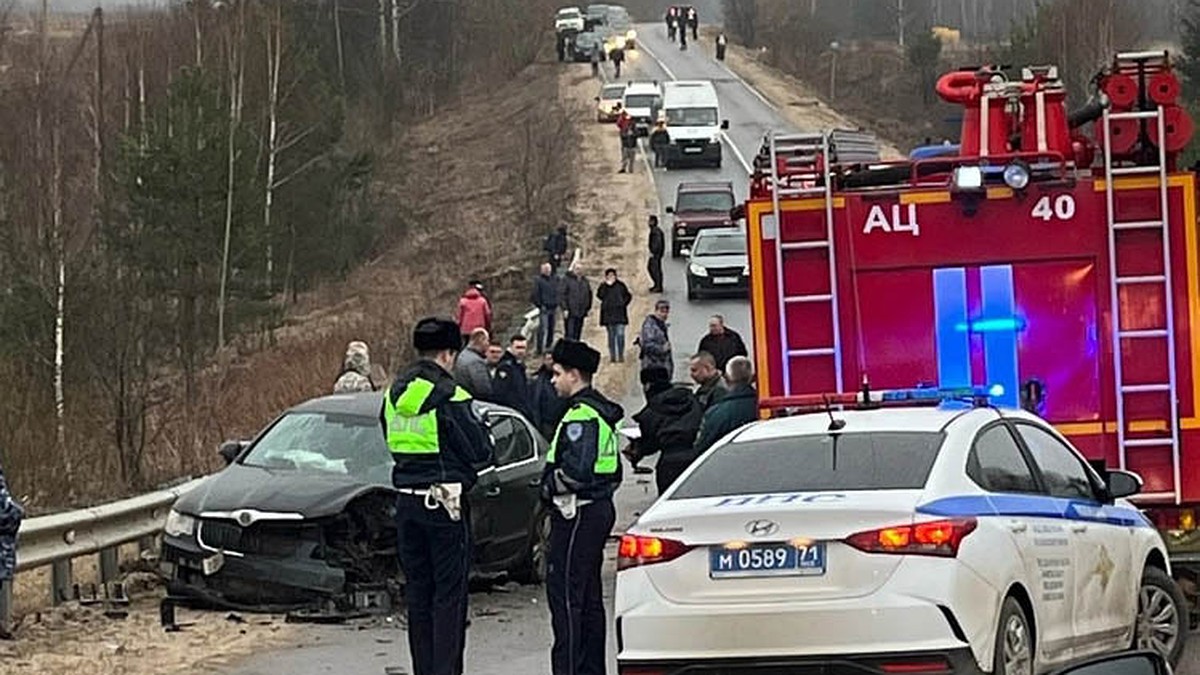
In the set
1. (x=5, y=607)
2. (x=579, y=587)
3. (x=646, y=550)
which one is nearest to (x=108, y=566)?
(x=5, y=607)

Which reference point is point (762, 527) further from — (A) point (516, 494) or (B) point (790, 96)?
(B) point (790, 96)

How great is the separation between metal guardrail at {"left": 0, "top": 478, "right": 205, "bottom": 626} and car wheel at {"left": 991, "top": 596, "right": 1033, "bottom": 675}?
6234 millimetres

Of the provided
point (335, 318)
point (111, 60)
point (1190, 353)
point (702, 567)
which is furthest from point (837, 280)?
point (111, 60)

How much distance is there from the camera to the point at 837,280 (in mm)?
13078

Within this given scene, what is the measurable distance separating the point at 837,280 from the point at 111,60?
200ft

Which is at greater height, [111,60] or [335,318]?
[111,60]

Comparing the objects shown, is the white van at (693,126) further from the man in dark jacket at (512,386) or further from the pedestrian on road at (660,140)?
the man in dark jacket at (512,386)

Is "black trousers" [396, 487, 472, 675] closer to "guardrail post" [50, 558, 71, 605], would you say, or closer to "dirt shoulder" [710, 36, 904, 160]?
"guardrail post" [50, 558, 71, 605]

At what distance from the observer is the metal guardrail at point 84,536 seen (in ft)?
44.6

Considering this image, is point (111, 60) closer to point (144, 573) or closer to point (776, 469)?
point (144, 573)

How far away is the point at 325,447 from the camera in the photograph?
1492 centimetres

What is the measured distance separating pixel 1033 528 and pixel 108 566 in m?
7.95

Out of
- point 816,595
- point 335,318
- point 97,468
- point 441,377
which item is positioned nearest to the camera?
point 816,595

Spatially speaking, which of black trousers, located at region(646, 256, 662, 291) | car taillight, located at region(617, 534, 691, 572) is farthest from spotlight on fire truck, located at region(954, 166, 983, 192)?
black trousers, located at region(646, 256, 662, 291)
